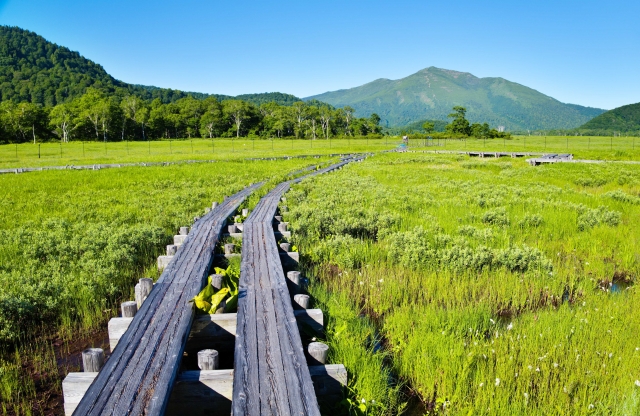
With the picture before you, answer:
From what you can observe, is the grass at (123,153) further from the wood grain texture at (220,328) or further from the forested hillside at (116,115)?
the wood grain texture at (220,328)

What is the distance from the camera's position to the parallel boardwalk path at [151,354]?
3051 millimetres

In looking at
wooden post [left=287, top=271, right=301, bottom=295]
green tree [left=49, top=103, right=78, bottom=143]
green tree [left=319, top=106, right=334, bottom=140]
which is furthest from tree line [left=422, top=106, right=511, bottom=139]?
wooden post [left=287, top=271, right=301, bottom=295]

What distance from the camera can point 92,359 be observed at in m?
3.50

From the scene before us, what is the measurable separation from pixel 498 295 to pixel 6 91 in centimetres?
16829

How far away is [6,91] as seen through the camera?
130 m

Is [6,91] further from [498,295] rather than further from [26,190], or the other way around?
[498,295]

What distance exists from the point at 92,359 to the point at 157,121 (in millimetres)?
116811

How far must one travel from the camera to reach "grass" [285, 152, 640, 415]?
157 inches

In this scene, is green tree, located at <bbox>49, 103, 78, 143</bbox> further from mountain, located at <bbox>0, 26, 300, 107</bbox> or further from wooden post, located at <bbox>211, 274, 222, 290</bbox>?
wooden post, located at <bbox>211, 274, 222, 290</bbox>

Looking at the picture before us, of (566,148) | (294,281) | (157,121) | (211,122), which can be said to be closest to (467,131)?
(566,148)

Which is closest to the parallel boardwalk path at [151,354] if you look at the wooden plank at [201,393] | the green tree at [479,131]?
the wooden plank at [201,393]

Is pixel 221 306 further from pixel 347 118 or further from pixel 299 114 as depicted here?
pixel 347 118

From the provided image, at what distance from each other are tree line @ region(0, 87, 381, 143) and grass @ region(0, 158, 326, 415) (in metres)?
88.3

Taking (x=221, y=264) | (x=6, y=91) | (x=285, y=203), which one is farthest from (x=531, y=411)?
(x=6, y=91)
